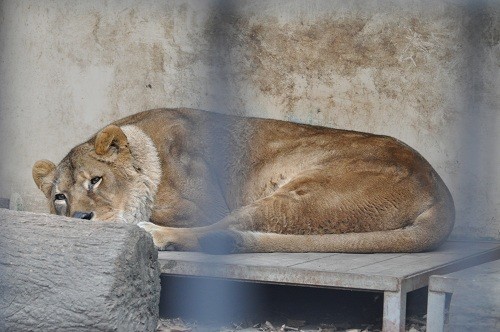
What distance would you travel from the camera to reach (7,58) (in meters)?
5.58

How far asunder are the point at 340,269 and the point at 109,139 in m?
1.34

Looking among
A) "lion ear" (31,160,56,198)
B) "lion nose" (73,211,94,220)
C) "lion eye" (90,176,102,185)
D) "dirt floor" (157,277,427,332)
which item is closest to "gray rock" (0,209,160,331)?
"dirt floor" (157,277,427,332)

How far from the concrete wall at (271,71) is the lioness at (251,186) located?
243 millimetres

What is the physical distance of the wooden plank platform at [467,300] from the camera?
126 inches

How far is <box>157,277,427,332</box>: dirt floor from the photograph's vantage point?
400 centimetres

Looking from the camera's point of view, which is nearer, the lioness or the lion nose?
the lioness

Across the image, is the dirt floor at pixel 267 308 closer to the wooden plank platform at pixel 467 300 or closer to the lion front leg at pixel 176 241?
the lion front leg at pixel 176 241

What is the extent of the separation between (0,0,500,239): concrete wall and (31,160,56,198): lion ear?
63 centimetres

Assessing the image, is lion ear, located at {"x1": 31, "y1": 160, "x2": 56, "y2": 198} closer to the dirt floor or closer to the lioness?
the lioness

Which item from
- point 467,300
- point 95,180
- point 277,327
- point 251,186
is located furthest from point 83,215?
point 467,300

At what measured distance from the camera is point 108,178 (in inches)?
181

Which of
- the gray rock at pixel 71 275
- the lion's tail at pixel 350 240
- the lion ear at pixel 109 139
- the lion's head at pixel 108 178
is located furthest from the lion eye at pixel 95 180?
the gray rock at pixel 71 275

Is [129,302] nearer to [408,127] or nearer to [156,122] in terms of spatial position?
[156,122]

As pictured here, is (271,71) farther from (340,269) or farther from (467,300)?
(467,300)
